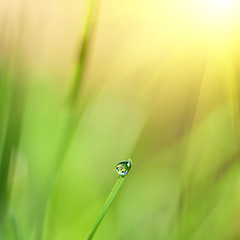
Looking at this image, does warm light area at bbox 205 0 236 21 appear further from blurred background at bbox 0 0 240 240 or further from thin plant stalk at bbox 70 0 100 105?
thin plant stalk at bbox 70 0 100 105

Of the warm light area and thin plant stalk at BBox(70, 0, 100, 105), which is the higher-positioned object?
the warm light area

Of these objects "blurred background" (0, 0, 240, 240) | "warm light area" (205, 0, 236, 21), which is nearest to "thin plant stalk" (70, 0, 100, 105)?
"blurred background" (0, 0, 240, 240)

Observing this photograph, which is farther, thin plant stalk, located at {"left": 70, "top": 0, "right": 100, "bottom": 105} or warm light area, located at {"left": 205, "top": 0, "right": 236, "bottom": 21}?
warm light area, located at {"left": 205, "top": 0, "right": 236, "bottom": 21}

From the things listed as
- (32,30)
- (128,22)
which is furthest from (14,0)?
(128,22)

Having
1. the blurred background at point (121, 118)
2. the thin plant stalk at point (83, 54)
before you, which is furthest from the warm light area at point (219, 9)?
the thin plant stalk at point (83, 54)

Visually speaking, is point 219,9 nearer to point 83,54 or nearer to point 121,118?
point 121,118

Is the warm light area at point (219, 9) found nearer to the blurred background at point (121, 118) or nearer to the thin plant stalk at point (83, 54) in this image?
the blurred background at point (121, 118)

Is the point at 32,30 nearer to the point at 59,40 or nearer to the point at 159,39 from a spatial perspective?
the point at 59,40

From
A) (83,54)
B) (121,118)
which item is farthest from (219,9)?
(83,54)
